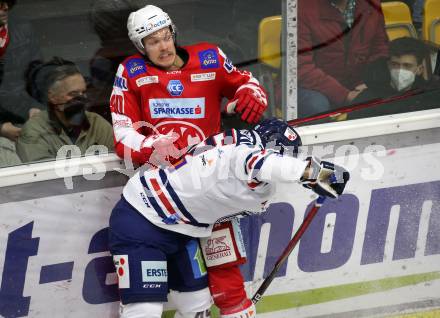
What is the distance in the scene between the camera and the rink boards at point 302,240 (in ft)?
12.6

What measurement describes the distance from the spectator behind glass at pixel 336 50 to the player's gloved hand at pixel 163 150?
2.11 feet

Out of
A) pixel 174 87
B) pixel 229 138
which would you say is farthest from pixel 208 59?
pixel 229 138

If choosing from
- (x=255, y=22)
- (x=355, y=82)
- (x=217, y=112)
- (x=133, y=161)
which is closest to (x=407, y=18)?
(x=355, y=82)

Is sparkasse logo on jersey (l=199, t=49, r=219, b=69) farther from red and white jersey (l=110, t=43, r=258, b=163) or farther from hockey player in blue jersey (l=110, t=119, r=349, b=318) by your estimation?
hockey player in blue jersey (l=110, t=119, r=349, b=318)

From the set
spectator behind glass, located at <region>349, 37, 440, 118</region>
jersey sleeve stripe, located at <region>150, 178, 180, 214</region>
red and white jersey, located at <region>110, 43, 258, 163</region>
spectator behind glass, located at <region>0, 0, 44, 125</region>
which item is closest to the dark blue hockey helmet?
red and white jersey, located at <region>110, 43, 258, 163</region>

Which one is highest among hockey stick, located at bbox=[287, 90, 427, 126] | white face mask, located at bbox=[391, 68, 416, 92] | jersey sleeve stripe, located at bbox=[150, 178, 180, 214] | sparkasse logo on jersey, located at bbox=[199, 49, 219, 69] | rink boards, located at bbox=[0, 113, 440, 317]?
sparkasse logo on jersey, located at bbox=[199, 49, 219, 69]

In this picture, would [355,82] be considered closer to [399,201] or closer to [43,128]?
[399,201]

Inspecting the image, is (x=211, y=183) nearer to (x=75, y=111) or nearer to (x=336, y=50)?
(x=75, y=111)

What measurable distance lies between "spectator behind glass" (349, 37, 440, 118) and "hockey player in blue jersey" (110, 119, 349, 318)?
2.42 feet

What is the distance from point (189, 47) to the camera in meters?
3.88

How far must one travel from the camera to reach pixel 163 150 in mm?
3689

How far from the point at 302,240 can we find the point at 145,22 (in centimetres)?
123

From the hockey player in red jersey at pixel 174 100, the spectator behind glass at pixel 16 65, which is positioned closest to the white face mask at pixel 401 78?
the hockey player in red jersey at pixel 174 100

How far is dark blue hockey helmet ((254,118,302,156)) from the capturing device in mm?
3543
